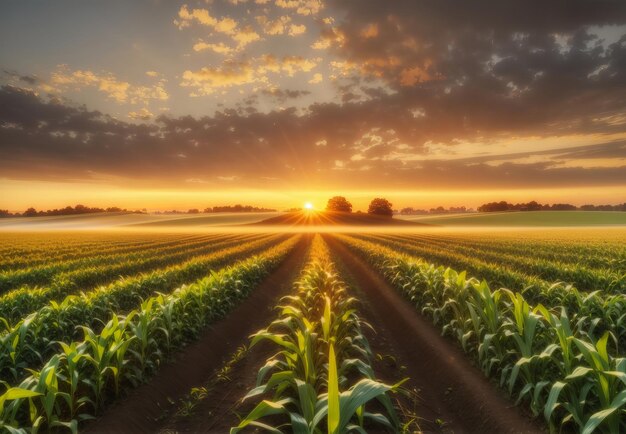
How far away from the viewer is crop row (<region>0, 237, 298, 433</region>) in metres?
4.48

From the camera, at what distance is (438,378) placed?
7055 mm

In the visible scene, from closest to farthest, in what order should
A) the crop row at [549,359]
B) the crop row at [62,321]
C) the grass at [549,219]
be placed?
the crop row at [549,359] < the crop row at [62,321] < the grass at [549,219]

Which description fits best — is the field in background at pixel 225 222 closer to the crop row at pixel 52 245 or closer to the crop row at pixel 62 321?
the crop row at pixel 52 245

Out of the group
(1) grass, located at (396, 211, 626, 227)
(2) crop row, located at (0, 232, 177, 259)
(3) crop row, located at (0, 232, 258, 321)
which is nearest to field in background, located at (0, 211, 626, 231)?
(1) grass, located at (396, 211, 626, 227)

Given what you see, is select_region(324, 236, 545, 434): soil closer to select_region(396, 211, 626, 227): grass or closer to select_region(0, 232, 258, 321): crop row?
select_region(0, 232, 258, 321): crop row

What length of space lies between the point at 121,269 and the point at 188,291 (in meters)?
12.9

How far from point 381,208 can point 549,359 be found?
468ft

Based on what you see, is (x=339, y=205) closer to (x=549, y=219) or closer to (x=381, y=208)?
(x=381, y=208)

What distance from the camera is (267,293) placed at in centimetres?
1522

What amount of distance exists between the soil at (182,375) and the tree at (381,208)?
5323 inches

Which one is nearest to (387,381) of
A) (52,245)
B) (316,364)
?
(316,364)

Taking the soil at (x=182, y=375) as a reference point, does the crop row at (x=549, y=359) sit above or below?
above

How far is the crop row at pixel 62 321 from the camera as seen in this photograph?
6637 mm

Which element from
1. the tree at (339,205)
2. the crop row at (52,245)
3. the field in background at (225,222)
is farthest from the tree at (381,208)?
the crop row at (52,245)
